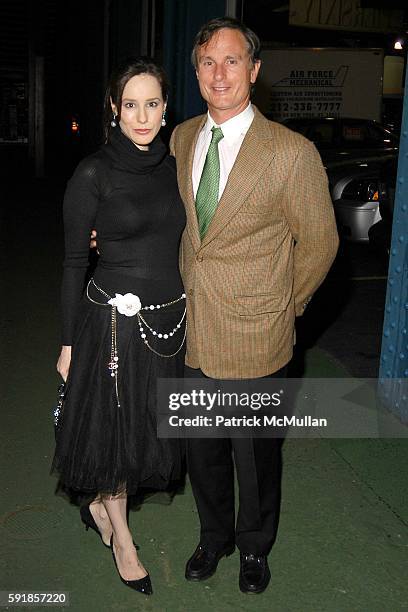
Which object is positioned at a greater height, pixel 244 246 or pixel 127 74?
pixel 127 74

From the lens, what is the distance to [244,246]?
2.83 m

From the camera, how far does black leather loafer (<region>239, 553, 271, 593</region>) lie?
3.09 metres

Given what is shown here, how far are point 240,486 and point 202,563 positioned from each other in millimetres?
364

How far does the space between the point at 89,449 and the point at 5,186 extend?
1464 cm

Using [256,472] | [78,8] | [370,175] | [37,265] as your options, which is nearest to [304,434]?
[256,472]

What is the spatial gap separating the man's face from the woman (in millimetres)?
180

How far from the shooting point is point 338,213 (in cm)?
954

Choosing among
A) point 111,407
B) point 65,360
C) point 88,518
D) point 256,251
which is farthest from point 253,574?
point 256,251

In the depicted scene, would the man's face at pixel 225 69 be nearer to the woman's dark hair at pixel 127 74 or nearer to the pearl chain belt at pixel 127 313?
the woman's dark hair at pixel 127 74

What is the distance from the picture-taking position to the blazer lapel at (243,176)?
2.78 meters

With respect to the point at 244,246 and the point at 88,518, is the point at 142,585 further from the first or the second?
the point at 244,246

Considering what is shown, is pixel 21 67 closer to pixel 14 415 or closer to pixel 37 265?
pixel 37 265

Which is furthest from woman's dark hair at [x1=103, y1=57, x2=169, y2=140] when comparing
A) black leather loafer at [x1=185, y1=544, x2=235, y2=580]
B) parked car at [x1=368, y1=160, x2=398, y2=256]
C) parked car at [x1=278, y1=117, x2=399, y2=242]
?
parked car at [x1=278, y1=117, x2=399, y2=242]

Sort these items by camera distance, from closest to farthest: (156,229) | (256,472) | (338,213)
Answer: (156,229) < (256,472) < (338,213)
